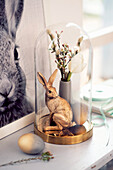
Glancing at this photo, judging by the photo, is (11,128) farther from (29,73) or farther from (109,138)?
(109,138)

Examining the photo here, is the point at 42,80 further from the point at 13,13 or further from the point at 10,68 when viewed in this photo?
the point at 13,13

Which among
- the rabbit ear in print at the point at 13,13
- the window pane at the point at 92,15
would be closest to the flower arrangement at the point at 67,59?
the rabbit ear in print at the point at 13,13

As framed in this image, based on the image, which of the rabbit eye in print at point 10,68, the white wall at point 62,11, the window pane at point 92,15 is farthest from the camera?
the window pane at point 92,15

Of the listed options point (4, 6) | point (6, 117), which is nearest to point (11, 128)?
point (6, 117)

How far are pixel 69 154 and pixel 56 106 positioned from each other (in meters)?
0.14

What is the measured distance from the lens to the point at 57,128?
0.80 meters

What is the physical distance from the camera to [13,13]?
795mm

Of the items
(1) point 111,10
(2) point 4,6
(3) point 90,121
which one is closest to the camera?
(2) point 4,6

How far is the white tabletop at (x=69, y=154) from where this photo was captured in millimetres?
676

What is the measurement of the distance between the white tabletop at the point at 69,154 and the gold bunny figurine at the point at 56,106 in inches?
2.7

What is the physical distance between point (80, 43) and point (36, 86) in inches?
7.9

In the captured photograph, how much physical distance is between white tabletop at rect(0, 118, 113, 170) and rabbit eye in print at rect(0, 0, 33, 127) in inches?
3.5

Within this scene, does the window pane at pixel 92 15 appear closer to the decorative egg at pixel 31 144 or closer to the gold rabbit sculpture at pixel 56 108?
the gold rabbit sculpture at pixel 56 108

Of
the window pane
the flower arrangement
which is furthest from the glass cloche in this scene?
the window pane
